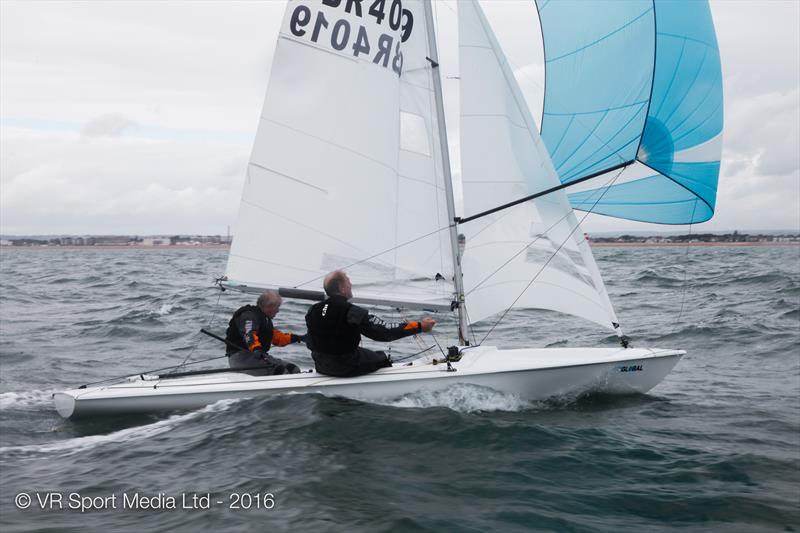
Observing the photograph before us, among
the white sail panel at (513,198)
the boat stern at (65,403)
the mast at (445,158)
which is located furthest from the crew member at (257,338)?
the white sail panel at (513,198)

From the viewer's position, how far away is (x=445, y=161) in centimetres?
754

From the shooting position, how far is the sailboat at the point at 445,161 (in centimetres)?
736

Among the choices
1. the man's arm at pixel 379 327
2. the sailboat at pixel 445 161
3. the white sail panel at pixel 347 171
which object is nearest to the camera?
the man's arm at pixel 379 327

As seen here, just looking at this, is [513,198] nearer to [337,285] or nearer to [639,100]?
[639,100]

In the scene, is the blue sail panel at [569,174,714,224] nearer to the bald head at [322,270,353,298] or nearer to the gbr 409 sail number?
the gbr 409 sail number

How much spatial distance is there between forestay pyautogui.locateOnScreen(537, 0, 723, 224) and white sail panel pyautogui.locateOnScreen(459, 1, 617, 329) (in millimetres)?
690

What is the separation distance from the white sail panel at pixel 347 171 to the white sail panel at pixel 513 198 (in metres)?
0.44

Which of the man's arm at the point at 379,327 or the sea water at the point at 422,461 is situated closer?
the sea water at the point at 422,461

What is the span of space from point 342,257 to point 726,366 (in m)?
5.67

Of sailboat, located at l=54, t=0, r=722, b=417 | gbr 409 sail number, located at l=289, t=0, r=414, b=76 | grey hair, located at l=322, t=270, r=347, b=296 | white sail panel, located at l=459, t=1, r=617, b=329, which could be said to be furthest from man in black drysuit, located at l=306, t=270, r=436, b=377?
gbr 409 sail number, located at l=289, t=0, r=414, b=76

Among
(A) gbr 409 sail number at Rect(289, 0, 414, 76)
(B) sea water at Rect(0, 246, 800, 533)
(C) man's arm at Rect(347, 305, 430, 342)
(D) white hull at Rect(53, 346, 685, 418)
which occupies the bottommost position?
(B) sea water at Rect(0, 246, 800, 533)

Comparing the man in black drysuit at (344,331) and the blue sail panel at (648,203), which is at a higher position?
the blue sail panel at (648,203)

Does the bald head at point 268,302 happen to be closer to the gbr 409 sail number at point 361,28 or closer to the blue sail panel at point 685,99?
Answer: the gbr 409 sail number at point 361,28

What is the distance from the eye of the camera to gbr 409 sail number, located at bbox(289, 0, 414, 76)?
7383 millimetres
